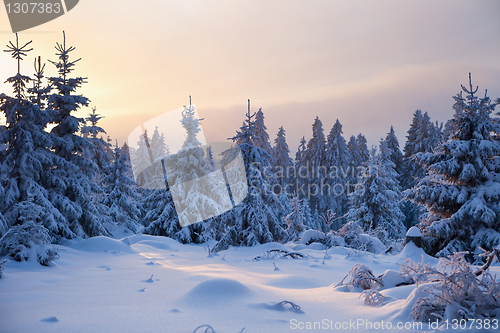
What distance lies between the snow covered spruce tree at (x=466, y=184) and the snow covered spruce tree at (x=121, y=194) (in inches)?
820

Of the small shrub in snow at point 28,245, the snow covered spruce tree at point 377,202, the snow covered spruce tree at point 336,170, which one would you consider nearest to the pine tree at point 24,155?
the small shrub in snow at point 28,245

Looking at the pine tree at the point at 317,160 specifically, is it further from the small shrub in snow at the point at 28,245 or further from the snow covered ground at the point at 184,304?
the snow covered ground at the point at 184,304

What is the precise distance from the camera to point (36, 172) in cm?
1370

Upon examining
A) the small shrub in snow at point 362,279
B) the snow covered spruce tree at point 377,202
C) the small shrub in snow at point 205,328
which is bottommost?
the snow covered spruce tree at point 377,202

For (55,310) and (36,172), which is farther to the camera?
(36,172)

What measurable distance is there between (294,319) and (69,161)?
15772mm

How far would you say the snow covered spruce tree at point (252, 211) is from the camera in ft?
43.1

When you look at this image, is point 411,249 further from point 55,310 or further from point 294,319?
point 55,310

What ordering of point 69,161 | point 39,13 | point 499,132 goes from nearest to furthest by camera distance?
point 39,13, point 499,132, point 69,161

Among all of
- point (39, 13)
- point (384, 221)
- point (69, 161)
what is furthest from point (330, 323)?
point (384, 221)

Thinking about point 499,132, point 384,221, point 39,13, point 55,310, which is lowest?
point 384,221

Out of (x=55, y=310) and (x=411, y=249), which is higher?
(x=55, y=310)

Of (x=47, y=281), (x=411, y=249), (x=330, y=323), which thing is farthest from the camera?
(x=411, y=249)

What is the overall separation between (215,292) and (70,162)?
14.0 meters
